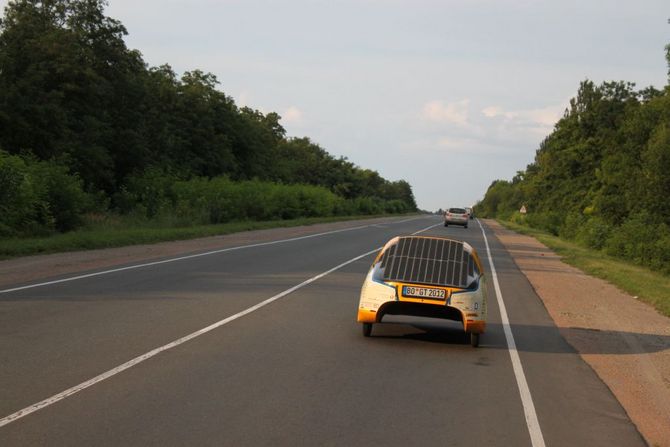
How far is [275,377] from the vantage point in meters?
7.57

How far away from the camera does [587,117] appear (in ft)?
252

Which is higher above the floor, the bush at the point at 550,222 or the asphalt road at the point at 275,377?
the asphalt road at the point at 275,377

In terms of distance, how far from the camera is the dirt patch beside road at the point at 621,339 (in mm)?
7543

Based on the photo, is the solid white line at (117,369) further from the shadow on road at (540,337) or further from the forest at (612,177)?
the forest at (612,177)

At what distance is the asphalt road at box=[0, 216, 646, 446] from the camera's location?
229 inches

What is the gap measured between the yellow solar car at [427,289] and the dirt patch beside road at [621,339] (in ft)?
5.53

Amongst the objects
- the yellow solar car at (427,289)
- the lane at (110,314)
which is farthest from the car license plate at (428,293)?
the lane at (110,314)

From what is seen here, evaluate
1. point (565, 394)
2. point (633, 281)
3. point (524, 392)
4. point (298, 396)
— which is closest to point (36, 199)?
point (633, 281)

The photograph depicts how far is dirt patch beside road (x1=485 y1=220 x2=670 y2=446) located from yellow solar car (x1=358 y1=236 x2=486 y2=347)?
168cm

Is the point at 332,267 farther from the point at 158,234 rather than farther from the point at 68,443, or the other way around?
the point at 68,443

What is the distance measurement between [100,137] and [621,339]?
42.6 m

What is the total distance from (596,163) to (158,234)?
56.6 meters

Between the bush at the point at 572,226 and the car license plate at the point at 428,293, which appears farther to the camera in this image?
the bush at the point at 572,226

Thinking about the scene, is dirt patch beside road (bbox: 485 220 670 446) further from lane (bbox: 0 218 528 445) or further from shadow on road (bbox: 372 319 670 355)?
lane (bbox: 0 218 528 445)
